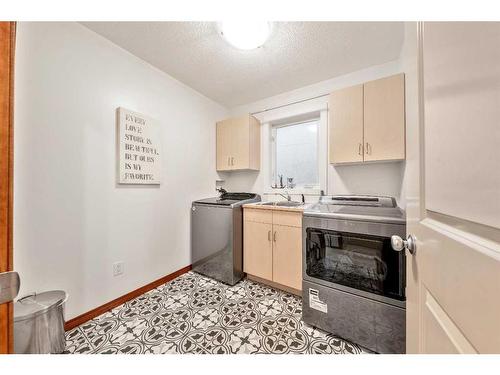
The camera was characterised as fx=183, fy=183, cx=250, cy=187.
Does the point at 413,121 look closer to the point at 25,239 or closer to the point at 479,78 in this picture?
the point at 479,78

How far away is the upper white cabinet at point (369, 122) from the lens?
1528 mm

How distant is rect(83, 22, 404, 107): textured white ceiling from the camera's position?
56.2 inches

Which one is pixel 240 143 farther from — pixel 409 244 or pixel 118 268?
pixel 409 244

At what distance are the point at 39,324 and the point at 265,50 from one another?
252cm

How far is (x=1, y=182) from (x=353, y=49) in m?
2.31

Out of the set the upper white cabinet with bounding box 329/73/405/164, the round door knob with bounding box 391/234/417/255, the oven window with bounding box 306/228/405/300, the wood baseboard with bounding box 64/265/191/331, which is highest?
the upper white cabinet with bounding box 329/73/405/164

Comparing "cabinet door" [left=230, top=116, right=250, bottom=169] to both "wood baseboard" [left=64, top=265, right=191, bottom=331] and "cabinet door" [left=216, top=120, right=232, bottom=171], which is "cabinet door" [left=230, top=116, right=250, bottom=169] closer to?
"cabinet door" [left=216, top=120, right=232, bottom=171]

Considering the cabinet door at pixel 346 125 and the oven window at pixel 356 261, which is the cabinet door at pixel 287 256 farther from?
the cabinet door at pixel 346 125

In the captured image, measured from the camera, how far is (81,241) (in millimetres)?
1427

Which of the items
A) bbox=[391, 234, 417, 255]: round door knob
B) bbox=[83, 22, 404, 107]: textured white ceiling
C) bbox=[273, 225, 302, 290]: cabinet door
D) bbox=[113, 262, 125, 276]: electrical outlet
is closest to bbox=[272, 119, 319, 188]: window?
bbox=[83, 22, 404, 107]: textured white ceiling

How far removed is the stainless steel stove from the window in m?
1.00

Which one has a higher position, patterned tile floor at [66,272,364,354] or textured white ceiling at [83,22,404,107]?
textured white ceiling at [83,22,404,107]

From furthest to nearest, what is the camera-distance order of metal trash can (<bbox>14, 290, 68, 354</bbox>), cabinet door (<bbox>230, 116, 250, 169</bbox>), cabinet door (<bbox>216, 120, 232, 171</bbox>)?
cabinet door (<bbox>216, 120, 232, 171</bbox>)
cabinet door (<bbox>230, 116, 250, 169</bbox>)
metal trash can (<bbox>14, 290, 68, 354</bbox>)
